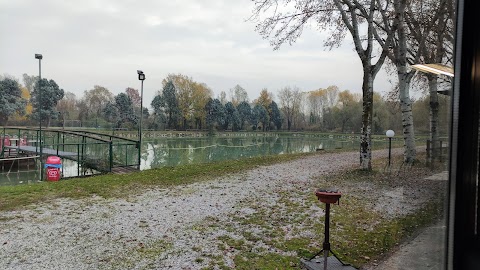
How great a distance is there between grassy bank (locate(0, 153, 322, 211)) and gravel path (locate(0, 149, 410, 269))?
0.96 feet

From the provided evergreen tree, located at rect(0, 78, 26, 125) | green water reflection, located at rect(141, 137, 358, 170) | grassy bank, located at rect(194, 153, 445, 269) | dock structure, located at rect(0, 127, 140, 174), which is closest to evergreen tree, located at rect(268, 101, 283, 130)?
green water reflection, located at rect(141, 137, 358, 170)

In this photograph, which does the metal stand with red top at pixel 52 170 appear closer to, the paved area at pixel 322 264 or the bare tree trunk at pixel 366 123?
the paved area at pixel 322 264

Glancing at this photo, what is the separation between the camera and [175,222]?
124 inches

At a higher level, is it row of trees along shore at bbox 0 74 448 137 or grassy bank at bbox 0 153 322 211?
row of trees along shore at bbox 0 74 448 137

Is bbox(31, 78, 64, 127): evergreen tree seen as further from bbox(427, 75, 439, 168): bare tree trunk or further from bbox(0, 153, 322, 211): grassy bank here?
bbox(427, 75, 439, 168): bare tree trunk

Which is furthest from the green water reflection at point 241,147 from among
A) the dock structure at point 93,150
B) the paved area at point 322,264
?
the paved area at point 322,264

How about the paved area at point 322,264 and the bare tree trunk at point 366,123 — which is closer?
the paved area at point 322,264

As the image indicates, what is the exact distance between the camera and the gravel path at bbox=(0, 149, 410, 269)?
2.26 m

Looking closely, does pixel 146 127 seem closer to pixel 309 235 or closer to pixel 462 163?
pixel 309 235

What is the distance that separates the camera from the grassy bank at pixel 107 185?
398 centimetres

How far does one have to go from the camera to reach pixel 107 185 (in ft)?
15.6

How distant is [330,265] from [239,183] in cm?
320

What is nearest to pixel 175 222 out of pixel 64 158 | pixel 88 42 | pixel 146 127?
pixel 88 42

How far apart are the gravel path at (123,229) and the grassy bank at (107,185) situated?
0.29 metres
